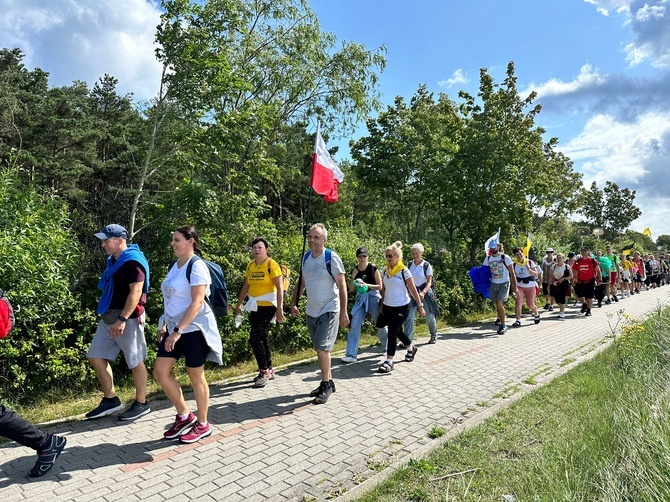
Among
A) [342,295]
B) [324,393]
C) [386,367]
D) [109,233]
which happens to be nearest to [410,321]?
[386,367]

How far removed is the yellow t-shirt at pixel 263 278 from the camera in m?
6.02

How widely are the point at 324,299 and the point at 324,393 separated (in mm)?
1100

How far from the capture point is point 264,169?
829 centimetres

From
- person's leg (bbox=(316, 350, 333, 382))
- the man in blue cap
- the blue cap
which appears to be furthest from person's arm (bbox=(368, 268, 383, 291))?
the blue cap

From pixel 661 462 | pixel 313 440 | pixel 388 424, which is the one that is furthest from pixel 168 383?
pixel 661 462

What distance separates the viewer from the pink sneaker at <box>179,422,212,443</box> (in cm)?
422

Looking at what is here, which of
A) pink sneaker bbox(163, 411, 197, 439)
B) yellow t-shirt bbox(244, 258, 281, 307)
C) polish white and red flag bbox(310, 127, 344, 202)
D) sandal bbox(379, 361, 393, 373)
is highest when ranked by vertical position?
polish white and red flag bbox(310, 127, 344, 202)

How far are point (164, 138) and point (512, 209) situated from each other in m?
10.7

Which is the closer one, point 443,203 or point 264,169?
point 264,169

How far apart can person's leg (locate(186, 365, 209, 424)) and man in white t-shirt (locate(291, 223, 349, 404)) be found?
150 centimetres

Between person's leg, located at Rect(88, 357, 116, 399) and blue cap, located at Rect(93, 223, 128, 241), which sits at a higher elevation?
blue cap, located at Rect(93, 223, 128, 241)

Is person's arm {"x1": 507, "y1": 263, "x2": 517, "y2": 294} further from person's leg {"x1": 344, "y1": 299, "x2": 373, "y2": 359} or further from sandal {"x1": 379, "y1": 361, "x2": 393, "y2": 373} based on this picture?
sandal {"x1": 379, "y1": 361, "x2": 393, "y2": 373}

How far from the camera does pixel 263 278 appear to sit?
6.03 metres

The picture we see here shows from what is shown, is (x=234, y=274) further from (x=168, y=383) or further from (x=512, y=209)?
(x=512, y=209)
